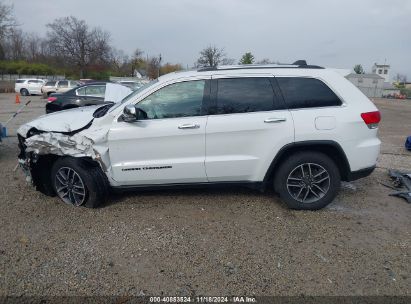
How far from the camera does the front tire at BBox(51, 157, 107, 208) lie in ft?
12.6

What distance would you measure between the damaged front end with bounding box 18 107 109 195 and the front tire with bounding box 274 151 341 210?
2.28 meters

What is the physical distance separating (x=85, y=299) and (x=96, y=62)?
180ft

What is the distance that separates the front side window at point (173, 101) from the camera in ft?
12.4

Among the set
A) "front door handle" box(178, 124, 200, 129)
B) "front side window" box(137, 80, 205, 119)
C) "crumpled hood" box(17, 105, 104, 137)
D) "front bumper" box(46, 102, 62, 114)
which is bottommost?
"front bumper" box(46, 102, 62, 114)

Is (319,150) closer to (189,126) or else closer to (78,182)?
(189,126)

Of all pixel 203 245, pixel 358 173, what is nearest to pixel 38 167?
pixel 203 245

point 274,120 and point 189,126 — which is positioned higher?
point 274,120

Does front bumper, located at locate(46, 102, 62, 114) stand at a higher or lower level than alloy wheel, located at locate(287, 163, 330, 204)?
higher

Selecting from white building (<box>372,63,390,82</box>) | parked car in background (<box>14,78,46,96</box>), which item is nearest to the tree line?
parked car in background (<box>14,78,46,96</box>)

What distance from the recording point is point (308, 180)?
3.92 m

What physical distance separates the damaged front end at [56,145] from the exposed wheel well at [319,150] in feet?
6.99

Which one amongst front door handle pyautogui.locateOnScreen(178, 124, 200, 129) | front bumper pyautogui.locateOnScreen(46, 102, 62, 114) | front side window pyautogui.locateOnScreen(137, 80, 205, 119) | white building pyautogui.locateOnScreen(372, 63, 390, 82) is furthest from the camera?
white building pyautogui.locateOnScreen(372, 63, 390, 82)

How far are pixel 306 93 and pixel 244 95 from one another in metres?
0.78

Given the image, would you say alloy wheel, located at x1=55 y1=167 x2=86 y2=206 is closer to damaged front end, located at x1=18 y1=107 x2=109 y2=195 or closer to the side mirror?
damaged front end, located at x1=18 y1=107 x2=109 y2=195
